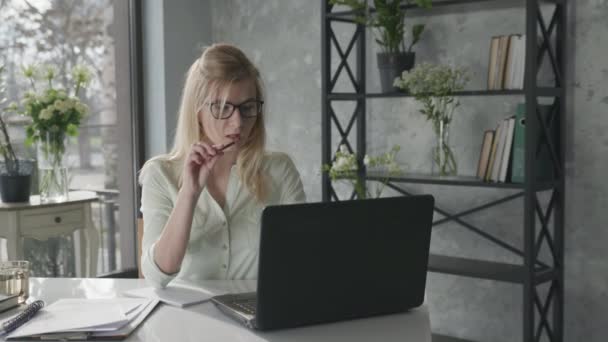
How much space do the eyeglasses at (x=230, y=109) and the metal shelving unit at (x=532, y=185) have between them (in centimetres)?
137

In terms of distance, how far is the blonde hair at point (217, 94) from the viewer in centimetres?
200

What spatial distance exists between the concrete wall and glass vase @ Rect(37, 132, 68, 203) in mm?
1227

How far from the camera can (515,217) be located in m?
3.31

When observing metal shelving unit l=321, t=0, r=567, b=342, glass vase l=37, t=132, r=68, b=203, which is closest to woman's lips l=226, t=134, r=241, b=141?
metal shelving unit l=321, t=0, r=567, b=342

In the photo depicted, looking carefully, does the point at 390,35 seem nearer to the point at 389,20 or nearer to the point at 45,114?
the point at 389,20

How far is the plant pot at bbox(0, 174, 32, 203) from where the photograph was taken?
329 cm

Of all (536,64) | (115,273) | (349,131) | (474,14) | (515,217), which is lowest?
(115,273)

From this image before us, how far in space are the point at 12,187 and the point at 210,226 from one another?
167 cm

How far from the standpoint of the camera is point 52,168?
11.3 feet

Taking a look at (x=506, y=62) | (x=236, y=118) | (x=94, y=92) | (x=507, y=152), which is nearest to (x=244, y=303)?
(x=236, y=118)

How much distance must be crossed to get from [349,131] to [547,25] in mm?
1120

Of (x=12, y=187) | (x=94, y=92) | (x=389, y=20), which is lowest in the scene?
(x=12, y=187)

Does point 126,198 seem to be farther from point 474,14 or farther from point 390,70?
point 474,14

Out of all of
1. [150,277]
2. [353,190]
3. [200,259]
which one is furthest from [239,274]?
[353,190]
